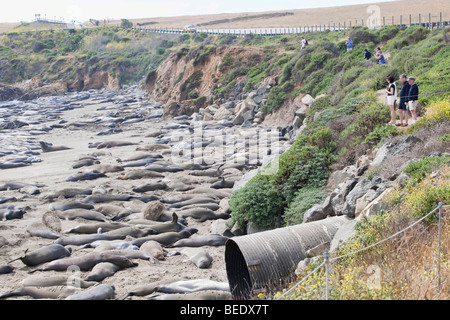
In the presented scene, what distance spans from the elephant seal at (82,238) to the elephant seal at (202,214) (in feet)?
8.77

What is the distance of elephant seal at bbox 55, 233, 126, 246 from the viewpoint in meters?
13.3

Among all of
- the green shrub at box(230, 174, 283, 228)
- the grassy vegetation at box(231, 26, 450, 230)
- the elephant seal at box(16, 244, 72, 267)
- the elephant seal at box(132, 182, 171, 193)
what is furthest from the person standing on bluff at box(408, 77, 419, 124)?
the elephant seal at box(16, 244, 72, 267)

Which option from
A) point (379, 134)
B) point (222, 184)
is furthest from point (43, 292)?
point (379, 134)

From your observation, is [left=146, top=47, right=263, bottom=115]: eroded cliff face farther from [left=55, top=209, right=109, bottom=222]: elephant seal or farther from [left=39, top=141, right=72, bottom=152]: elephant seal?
[left=55, top=209, right=109, bottom=222]: elephant seal

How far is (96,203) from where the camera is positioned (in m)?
17.2

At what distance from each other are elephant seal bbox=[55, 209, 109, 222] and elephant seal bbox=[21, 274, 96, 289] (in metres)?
4.67

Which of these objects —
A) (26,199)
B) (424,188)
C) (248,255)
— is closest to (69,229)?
(26,199)

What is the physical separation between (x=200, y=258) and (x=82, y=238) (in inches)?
145

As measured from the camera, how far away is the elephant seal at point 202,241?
1325 cm

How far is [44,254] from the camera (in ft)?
39.9

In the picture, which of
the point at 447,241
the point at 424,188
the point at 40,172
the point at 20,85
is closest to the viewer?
the point at 447,241

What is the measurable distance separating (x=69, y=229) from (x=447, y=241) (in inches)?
419

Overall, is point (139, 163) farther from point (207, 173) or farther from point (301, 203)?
point (301, 203)
